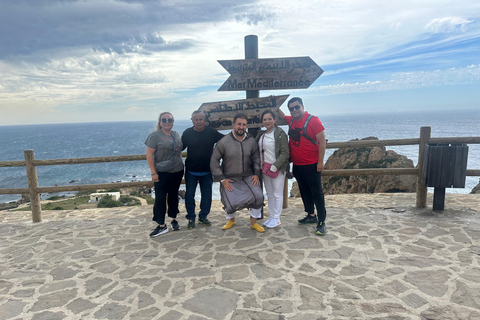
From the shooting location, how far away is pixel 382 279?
3143mm

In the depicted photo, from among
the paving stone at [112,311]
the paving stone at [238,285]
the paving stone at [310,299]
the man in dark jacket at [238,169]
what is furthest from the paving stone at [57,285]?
the paving stone at [310,299]

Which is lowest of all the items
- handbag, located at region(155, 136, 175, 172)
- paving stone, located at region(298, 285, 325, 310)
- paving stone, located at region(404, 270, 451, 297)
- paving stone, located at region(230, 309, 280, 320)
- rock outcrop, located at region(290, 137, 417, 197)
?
rock outcrop, located at region(290, 137, 417, 197)

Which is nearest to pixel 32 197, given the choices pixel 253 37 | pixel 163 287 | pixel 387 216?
pixel 163 287

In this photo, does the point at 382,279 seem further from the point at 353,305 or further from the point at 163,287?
the point at 163,287

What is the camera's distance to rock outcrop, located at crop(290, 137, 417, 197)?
47.0 ft

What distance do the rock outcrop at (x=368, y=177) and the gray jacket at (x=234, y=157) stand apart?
39.9 ft

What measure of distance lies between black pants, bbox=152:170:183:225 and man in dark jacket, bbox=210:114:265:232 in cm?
65

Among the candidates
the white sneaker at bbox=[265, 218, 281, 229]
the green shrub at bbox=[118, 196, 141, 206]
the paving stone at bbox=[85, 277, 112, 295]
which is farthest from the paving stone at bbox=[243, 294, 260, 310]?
the green shrub at bbox=[118, 196, 141, 206]

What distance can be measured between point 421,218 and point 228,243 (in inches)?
130

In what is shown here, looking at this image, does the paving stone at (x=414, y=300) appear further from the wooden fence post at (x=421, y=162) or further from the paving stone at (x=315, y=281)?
the wooden fence post at (x=421, y=162)

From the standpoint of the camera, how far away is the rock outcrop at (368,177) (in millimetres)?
14312

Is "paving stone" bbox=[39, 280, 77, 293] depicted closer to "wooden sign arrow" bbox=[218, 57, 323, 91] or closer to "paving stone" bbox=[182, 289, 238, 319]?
"paving stone" bbox=[182, 289, 238, 319]

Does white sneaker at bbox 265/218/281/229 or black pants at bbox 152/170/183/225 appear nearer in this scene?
black pants at bbox 152/170/183/225

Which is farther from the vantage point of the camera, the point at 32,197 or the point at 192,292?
the point at 32,197
